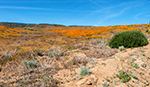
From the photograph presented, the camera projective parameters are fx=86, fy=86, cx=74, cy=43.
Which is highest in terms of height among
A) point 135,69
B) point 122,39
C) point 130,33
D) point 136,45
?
point 130,33

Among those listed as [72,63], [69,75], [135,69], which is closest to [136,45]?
[135,69]

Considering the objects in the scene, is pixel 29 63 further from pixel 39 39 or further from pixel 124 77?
pixel 39 39

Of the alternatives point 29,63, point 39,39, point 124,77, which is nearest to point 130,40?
point 124,77

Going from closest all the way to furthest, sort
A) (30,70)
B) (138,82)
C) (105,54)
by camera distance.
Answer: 1. (138,82)
2. (30,70)
3. (105,54)

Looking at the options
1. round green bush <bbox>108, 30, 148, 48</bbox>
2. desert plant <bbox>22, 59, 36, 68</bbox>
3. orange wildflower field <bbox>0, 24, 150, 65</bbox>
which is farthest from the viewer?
orange wildflower field <bbox>0, 24, 150, 65</bbox>

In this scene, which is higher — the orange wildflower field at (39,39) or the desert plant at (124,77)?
the orange wildflower field at (39,39)

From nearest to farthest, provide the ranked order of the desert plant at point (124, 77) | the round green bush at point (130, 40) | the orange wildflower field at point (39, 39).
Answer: the desert plant at point (124, 77)
the round green bush at point (130, 40)
the orange wildflower field at point (39, 39)

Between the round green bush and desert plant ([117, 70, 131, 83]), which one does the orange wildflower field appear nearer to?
the round green bush

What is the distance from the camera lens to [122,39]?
6.54 meters

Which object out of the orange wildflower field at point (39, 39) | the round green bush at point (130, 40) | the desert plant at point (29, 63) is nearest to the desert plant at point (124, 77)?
the desert plant at point (29, 63)

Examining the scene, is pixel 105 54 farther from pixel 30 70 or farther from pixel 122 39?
pixel 30 70

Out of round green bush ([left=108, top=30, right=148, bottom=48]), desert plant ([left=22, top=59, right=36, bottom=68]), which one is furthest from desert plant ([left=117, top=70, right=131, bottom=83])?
round green bush ([left=108, top=30, right=148, bottom=48])

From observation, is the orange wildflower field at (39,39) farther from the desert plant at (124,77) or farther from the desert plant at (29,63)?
the desert plant at (124,77)

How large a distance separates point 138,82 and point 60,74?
2558 mm
